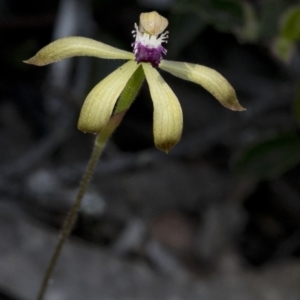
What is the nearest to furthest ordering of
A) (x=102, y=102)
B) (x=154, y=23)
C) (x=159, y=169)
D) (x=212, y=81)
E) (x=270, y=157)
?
(x=102, y=102)
(x=212, y=81)
(x=154, y=23)
(x=270, y=157)
(x=159, y=169)

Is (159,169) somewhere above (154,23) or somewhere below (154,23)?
above

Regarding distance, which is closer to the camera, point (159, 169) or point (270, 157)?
point (270, 157)

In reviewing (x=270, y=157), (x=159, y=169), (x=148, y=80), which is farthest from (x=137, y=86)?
(x=159, y=169)

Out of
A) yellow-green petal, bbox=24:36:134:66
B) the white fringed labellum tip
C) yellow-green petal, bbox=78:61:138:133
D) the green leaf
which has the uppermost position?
the green leaf

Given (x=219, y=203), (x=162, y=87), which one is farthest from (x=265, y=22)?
(x=162, y=87)

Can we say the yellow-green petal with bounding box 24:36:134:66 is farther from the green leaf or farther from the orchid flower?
the green leaf

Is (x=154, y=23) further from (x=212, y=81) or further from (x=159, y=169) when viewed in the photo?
(x=159, y=169)

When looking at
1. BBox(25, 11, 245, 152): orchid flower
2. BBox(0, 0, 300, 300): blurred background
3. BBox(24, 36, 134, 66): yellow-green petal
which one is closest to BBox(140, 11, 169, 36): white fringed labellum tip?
BBox(25, 11, 245, 152): orchid flower

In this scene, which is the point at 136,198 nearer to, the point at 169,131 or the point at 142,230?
the point at 142,230
